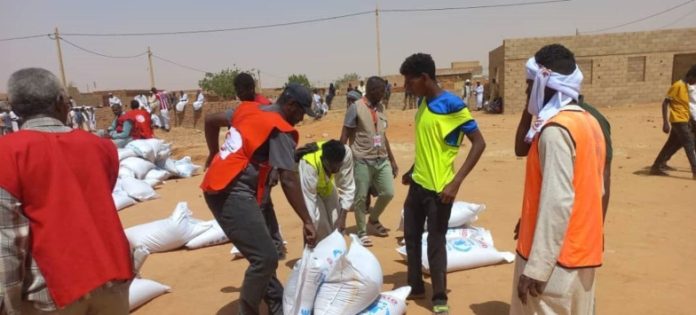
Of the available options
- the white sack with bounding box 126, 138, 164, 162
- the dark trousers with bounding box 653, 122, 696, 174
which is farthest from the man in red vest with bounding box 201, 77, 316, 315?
the dark trousers with bounding box 653, 122, 696, 174

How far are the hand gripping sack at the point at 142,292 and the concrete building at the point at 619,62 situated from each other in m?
17.3

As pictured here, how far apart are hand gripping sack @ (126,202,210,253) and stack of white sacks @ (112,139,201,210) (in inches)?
92.8

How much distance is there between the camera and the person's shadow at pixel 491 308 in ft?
10.4

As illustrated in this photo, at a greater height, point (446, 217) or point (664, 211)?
point (446, 217)

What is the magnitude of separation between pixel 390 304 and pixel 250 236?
38.2 inches

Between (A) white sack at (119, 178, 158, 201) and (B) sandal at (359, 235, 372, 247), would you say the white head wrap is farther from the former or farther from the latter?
(A) white sack at (119, 178, 158, 201)

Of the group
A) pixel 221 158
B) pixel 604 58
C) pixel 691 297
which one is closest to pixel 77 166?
pixel 221 158

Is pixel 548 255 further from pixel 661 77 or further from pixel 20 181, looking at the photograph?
pixel 661 77

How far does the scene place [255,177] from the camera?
2727 millimetres

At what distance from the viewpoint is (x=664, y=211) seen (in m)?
5.30

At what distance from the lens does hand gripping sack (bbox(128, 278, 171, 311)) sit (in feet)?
11.1

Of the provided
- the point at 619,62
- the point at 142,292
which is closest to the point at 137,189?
the point at 142,292

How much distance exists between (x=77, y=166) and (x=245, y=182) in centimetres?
110

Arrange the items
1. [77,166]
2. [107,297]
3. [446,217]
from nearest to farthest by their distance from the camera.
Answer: [77,166], [107,297], [446,217]
